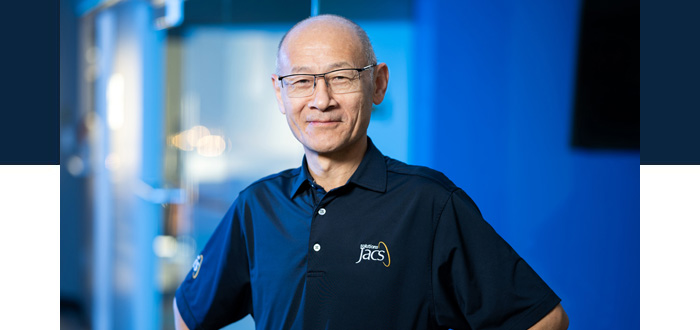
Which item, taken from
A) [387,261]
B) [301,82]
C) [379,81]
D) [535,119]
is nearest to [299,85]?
[301,82]

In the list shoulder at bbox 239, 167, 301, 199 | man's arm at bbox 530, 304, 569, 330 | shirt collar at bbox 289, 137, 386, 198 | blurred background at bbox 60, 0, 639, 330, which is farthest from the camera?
blurred background at bbox 60, 0, 639, 330

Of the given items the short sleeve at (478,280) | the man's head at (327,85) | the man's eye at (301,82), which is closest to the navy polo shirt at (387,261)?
the short sleeve at (478,280)

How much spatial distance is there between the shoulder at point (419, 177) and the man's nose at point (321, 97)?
0.23m

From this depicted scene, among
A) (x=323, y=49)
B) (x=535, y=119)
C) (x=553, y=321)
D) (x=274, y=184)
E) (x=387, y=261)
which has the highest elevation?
(x=323, y=49)

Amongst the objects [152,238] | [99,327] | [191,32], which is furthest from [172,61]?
[99,327]

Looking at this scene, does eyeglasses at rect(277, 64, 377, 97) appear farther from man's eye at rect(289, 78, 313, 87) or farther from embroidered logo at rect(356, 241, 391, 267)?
embroidered logo at rect(356, 241, 391, 267)

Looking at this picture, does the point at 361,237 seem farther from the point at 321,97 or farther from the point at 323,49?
the point at 323,49

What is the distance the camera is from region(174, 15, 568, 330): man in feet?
4.35

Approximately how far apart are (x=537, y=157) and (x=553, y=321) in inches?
30.9

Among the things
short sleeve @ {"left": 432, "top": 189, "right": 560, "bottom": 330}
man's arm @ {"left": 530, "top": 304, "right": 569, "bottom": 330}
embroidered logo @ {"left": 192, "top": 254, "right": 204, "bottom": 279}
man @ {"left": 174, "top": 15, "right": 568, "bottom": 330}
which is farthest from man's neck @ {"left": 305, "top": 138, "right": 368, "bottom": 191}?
man's arm @ {"left": 530, "top": 304, "right": 569, "bottom": 330}

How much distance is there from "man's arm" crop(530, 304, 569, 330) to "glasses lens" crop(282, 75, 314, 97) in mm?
716

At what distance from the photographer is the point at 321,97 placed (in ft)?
4.46

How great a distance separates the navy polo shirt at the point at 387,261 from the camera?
1.32 m

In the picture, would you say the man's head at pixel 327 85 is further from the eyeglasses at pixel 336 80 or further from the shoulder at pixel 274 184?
the shoulder at pixel 274 184
